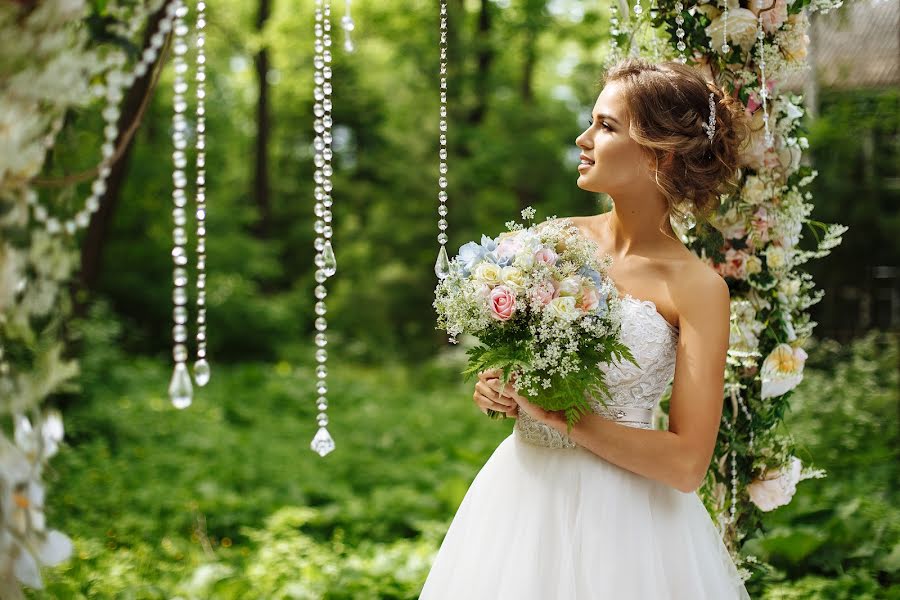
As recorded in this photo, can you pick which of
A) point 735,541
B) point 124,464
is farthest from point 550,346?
point 124,464

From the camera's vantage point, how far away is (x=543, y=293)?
87.7 inches

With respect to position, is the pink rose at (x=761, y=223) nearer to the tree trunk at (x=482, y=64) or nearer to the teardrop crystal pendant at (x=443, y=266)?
the teardrop crystal pendant at (x=443, y=266)

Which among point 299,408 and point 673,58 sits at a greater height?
point 673,58

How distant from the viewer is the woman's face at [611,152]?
251cm

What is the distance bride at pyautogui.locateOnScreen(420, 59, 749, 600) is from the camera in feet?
7.73

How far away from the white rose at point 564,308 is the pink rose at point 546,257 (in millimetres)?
118

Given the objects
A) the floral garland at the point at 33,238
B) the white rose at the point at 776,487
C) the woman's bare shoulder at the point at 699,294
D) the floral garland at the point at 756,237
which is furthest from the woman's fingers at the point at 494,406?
the floral garland at the point at 33,238

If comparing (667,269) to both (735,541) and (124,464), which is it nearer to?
(735,541)

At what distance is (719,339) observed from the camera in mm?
2375

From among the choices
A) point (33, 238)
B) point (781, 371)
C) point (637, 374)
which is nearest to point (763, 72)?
point (781, 371)

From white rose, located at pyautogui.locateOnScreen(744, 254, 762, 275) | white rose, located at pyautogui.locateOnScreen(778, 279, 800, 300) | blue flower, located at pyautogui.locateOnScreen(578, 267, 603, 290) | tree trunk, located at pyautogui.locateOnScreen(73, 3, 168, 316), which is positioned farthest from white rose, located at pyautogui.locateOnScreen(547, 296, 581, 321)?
tree trunk, located at pyautogui.locateOnScreen(73, 3, 168, 316)

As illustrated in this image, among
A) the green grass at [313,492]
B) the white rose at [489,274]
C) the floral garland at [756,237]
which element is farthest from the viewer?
the green grass at [313,492]

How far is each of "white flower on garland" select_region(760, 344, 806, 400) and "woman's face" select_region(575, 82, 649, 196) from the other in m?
0.84

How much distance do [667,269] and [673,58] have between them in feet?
2.87
